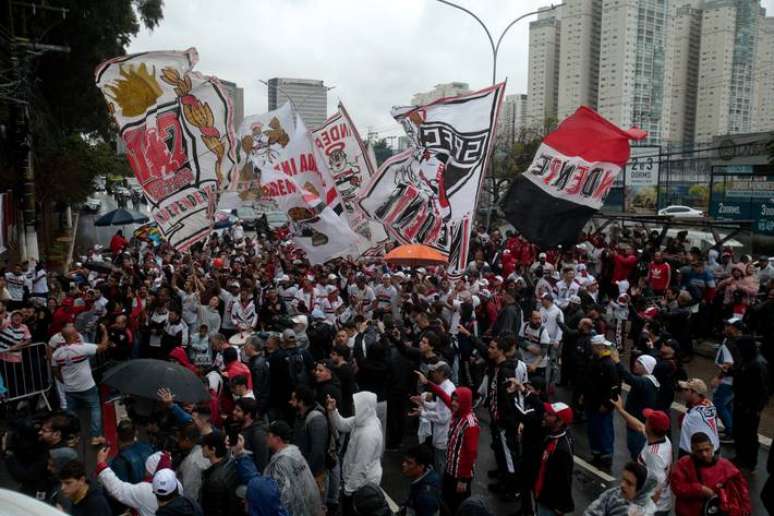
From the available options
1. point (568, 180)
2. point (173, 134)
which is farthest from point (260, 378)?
point (568, 180)

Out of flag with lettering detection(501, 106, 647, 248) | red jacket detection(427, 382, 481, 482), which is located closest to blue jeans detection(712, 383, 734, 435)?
flag with lettering detection(501, 106, 647, 248)

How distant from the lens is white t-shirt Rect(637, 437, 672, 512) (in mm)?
4816

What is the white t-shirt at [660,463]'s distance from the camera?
4.82 meters

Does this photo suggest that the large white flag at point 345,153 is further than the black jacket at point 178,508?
Yes

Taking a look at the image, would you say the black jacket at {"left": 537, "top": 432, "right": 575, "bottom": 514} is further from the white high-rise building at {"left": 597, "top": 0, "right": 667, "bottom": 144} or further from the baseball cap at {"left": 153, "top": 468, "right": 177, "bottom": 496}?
the white high-rise building at {"left": 597, "top": 0, "right": 667, "bottom": 144}

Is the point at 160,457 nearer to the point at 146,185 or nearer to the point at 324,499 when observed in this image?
the point at 324,499

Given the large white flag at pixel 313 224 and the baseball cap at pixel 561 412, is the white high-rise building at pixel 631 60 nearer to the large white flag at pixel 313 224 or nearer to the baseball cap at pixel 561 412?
the large white flag at pixel 313 224

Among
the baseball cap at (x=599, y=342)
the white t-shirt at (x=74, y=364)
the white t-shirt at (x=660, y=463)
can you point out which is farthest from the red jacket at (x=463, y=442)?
the white t-shirt at (x=74, y=364)

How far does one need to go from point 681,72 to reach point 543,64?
15115 mm

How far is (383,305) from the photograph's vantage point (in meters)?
11.3

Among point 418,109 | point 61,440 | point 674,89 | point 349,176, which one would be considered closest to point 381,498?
point 61,440

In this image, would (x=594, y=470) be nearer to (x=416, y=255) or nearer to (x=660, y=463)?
(x=660, y=463)

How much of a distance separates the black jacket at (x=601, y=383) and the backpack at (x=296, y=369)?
315 cm

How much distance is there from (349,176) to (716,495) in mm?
10948
